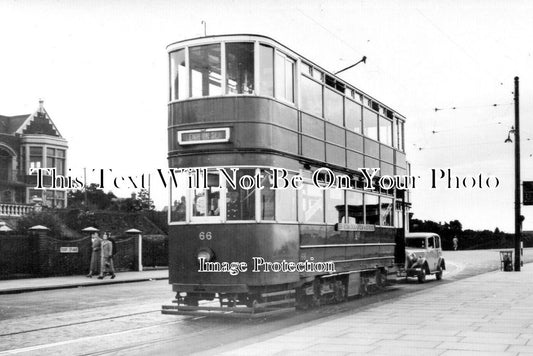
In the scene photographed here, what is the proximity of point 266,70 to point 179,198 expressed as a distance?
109 inches

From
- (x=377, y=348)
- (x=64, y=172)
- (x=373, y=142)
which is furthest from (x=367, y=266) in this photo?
(x=64, y=172)

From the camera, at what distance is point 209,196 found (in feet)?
43.0

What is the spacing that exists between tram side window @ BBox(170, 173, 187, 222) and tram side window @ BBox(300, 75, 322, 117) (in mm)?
2892

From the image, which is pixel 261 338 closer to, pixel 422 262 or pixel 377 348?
pixel 377 348

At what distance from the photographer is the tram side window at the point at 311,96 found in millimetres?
14602

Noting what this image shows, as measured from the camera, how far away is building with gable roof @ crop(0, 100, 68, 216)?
4769cm

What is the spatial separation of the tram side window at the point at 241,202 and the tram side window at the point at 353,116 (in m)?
4.75

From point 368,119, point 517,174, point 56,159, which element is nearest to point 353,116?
point 368,119

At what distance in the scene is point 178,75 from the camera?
1357 centimetres

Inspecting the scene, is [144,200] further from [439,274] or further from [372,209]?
[372,209]

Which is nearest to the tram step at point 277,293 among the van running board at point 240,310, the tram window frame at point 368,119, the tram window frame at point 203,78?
the van running board at point 240,310

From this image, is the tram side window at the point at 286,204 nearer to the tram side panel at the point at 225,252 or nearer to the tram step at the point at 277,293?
the tram side panel at the point at 225,252

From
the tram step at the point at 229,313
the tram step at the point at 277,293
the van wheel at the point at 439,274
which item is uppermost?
the tram step at the point at 277,293

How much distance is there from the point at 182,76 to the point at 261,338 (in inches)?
208
